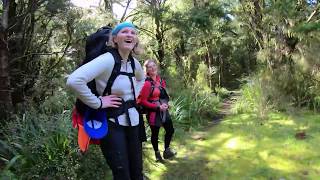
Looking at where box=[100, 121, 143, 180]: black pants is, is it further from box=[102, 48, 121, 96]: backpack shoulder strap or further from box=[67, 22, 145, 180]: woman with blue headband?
box=[102, 48, 121, 96]: backpack shoulder strap

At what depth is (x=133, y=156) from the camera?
3088 millimetres

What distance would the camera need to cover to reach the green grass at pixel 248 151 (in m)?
5.30

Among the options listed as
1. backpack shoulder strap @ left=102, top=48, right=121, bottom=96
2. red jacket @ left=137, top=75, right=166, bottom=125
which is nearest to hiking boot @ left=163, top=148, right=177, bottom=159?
red jacket @ left=137, top=75, right=166, bottom=125

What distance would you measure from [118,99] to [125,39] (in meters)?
0.44

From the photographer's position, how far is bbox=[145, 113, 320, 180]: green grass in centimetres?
530

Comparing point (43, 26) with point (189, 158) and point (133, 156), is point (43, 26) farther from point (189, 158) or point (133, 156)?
point (133, 156)

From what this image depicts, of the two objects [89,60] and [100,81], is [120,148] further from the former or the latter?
[89,60]

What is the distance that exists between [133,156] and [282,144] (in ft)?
12.2

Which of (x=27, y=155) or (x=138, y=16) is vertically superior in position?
(x=138, y=16)

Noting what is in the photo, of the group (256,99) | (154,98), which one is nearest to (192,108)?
(256,99)

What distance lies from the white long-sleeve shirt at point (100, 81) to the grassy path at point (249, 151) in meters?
2.43

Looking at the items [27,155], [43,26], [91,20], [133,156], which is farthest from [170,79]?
[133,156]

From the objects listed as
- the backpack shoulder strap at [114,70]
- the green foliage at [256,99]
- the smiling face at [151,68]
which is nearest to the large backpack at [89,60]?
the backpack shoulder strap at [114,70]

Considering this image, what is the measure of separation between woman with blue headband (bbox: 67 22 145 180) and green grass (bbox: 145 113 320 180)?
2.30 m
